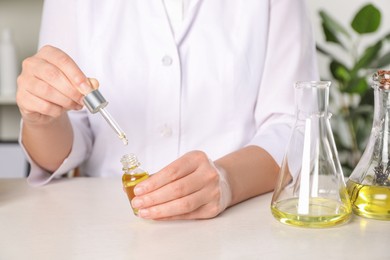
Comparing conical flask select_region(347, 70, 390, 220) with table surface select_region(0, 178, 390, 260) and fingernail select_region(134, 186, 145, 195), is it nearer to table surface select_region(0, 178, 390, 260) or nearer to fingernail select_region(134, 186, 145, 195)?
table surface select_region(0, 178, 390, 260)

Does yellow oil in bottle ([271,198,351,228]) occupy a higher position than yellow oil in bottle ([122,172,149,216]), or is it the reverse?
yellow oil in bottle ([122,172,149,216])

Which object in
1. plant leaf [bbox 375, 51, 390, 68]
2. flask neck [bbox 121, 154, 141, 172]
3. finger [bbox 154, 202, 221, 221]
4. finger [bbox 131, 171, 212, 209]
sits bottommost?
finger [bbox 154, 202, 221, 221]

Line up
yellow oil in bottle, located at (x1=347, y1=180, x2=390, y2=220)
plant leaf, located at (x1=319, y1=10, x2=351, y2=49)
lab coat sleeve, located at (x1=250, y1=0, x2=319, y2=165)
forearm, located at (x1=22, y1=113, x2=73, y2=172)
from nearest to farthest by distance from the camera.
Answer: yellow oil in bottle, located at (x1=347, y1=180, x2=390, y2=220) < forearm, located at (x1=22, y1=113, x2=73, y2=172) < lab coat sleeve, located at (x1=250, y1=0, x2=319, y2=165) < plant leaf, located at (x1=319, y1=10, x2=351, y2=49)

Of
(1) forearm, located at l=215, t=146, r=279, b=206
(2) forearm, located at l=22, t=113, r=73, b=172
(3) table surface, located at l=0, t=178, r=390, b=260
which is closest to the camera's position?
(3) table surface, located at l=0, t=178, r=390, b=260

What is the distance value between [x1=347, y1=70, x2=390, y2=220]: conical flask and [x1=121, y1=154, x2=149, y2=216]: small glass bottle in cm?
30

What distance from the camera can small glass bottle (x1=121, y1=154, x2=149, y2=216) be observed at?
829mm

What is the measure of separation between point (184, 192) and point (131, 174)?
0.26ft

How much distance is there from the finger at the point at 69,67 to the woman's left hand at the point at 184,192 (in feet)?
0.52

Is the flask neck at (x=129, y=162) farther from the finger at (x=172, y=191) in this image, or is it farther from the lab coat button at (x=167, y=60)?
the lab coat button at (x=167, y=60)

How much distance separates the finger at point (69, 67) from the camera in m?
0.84

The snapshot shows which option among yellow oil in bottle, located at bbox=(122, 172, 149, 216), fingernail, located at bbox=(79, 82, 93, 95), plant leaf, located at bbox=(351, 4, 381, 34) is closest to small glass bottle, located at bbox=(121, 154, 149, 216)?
yellow oil in bottle, located at bbox=(122, 172, 149, 216)

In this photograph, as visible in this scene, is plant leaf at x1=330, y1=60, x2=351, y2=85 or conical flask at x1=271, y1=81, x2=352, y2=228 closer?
conical flask at x1=271, y1=81, x2=352, y2=228

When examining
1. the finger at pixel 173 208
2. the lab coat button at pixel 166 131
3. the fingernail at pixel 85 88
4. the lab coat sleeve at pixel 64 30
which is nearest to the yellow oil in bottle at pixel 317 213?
the finger at pixel 173 208

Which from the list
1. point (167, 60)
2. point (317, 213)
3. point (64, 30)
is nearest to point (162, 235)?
point (317, 213)
